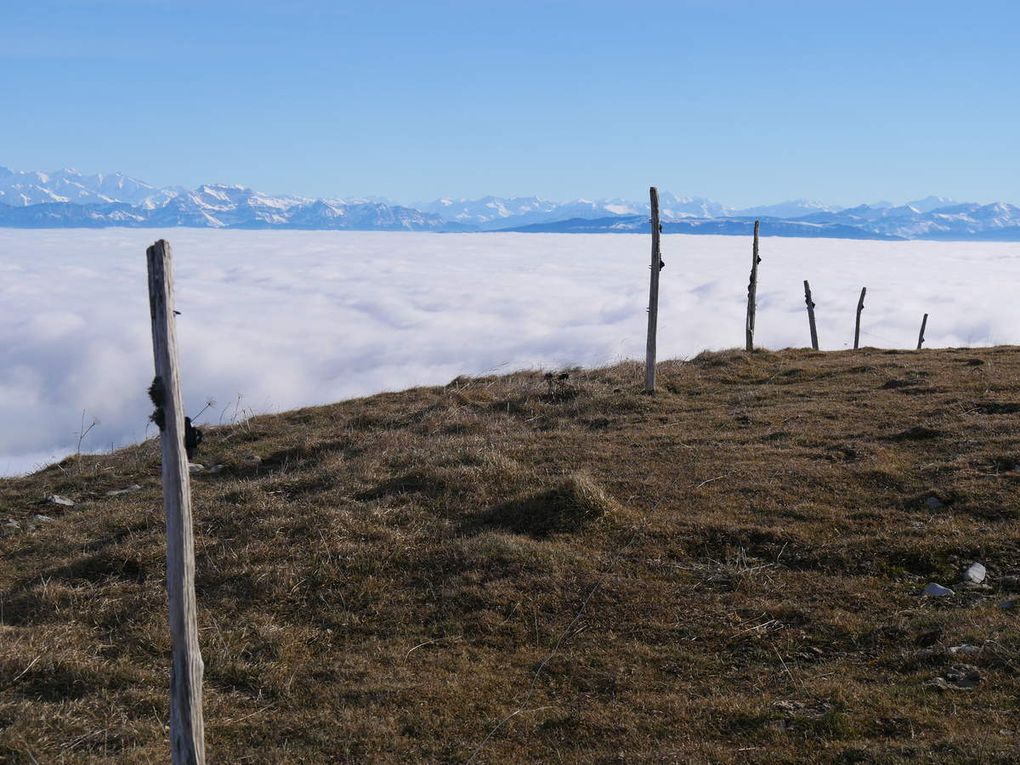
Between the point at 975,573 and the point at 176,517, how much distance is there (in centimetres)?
817

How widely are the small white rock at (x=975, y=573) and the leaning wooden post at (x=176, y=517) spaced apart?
783cm

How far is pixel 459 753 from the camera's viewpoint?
19.9 feet

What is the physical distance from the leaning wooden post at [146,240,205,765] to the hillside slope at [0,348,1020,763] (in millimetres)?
1092

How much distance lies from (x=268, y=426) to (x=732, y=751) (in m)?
15.7

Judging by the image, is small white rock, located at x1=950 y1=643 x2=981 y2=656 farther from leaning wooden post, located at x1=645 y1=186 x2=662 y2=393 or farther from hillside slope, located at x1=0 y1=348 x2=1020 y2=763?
leaning wooden post, located at x1=645 y1=186 x2=662 y2=393

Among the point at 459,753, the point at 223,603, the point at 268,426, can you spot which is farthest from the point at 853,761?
the point at 268,426

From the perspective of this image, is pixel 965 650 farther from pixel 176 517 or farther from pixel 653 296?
pixel 653 296

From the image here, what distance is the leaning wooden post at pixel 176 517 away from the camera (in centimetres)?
477

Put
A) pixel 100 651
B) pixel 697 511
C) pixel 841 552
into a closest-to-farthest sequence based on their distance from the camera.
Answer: pixel 100 651
pixel 841 552
pixel 697 511

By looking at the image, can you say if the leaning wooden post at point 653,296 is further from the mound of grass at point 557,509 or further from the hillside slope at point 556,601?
the mound of grass at point 557,509

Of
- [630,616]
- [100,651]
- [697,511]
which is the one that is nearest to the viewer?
[100,651]

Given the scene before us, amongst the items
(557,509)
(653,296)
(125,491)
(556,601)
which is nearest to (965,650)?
(556,601)

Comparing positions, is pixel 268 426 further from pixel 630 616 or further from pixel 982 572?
pixel 982 572

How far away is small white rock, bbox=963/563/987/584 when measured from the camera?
8.55m
